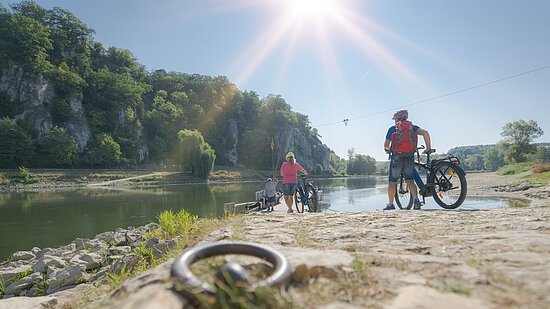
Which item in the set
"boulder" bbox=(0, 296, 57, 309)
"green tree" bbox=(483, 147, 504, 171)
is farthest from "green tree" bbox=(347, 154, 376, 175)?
"boulder" bbox=(0, 296, 57, 309)

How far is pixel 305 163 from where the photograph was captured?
4530 inches

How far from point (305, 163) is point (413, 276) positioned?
114 metres

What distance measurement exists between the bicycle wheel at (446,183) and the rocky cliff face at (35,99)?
75778mm

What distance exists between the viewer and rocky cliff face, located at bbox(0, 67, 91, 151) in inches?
2537

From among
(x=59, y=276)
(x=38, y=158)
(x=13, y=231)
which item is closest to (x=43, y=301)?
(x=59, y=276)

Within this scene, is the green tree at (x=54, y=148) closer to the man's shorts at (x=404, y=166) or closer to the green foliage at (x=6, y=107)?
the green foliage at (x=6, y=107)

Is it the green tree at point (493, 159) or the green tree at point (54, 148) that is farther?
the green tree at point (493, 159)

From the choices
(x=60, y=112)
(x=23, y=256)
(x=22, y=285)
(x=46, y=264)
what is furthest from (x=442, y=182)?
(x=60, y=112)

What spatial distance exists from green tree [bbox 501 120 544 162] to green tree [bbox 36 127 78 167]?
86008 millimetres

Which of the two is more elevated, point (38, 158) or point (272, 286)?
point (38, 158)

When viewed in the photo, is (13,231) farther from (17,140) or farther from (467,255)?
(17,140)

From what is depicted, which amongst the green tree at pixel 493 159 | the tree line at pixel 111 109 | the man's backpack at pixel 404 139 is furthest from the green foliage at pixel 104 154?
the green tree at pixel 493 159

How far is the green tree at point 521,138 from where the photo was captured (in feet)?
194

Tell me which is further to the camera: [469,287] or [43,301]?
[43,301]
